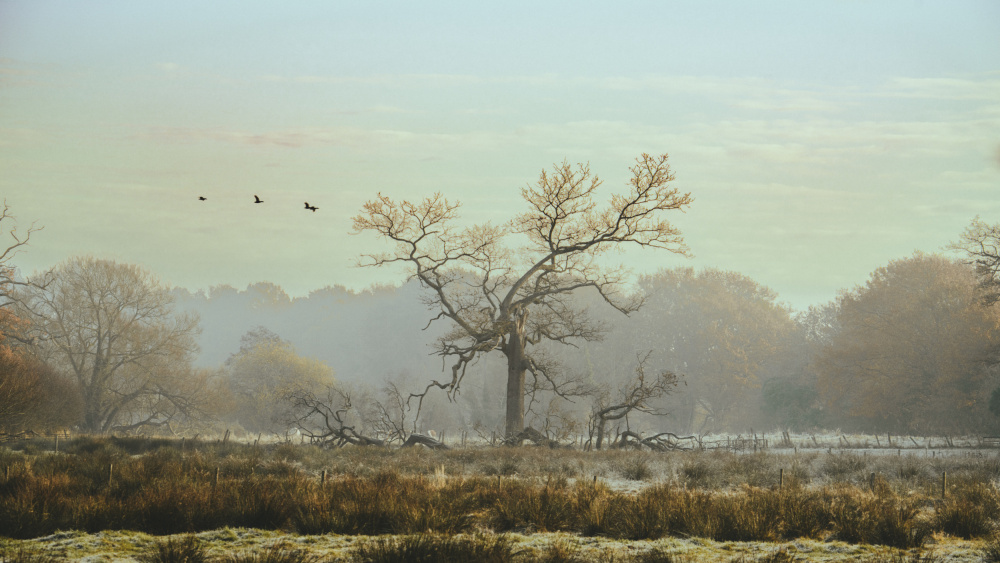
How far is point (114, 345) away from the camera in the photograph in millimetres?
44469

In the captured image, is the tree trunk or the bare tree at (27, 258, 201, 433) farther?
the bare tree at (27, 258, 201, 433)

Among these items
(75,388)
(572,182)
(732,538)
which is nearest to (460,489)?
(732,538)

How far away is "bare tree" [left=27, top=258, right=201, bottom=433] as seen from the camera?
43.0m

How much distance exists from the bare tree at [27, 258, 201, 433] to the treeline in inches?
4.4

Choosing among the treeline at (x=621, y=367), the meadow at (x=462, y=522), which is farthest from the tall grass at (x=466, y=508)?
the treeline at (x=621, y=367)

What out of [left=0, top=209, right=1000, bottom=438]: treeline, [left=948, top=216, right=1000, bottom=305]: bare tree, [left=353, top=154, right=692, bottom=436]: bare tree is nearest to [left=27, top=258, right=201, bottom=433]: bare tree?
[left=0, top=209, right=1000, bottom=438]: treeline

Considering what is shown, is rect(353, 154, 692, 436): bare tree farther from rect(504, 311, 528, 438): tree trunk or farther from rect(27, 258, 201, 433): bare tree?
Answer: rect(27, 258, 201, 433): bare tree

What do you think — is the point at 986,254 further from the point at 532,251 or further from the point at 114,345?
the point at 114,345

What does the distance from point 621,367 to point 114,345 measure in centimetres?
3778

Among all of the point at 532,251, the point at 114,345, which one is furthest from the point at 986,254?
the point at 114,345

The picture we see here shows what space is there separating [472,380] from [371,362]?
119ft

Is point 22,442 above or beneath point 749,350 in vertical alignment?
beneath

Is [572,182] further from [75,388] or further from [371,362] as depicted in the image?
[371,362]

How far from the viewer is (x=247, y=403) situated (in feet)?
183
